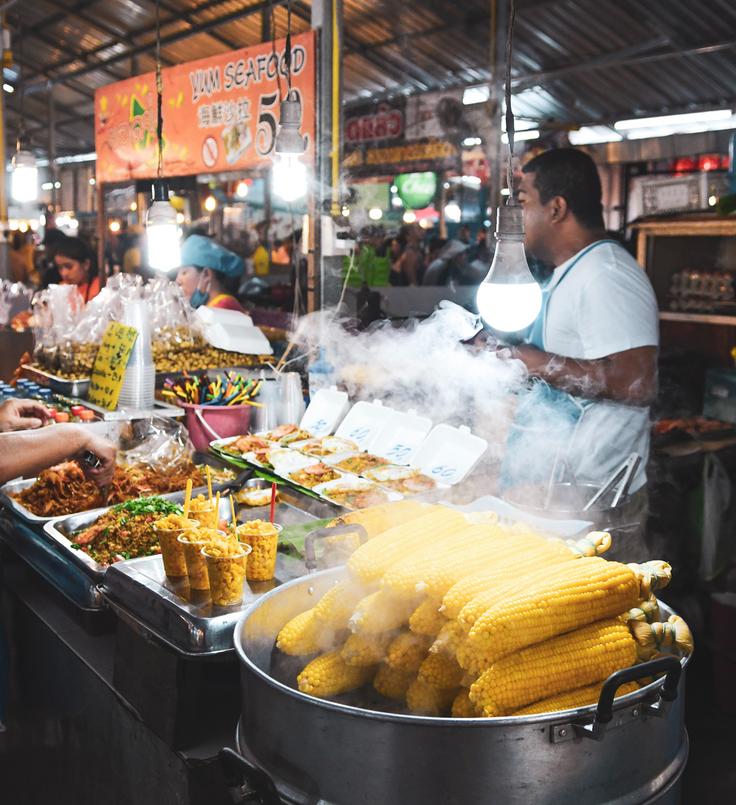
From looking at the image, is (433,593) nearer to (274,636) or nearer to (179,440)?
(274,636)

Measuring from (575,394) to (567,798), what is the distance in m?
2.09

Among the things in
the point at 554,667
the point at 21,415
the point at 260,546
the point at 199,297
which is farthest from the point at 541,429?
the point at 199,297

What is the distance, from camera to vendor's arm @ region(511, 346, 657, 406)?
320 centimetres

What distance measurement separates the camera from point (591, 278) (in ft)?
10.8

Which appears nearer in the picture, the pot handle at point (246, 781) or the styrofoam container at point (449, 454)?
the pot handle at point (246, 781)

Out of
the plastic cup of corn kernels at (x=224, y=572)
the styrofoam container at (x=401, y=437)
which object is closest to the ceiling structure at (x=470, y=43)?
the styrofoam container at (x=401, y=437)

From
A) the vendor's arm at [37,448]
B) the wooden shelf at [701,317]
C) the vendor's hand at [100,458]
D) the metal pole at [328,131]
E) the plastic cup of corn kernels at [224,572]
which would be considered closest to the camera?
→ the plastic cup of corn kernels at [224,572]

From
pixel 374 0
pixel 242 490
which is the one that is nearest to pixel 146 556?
pixel 242 490

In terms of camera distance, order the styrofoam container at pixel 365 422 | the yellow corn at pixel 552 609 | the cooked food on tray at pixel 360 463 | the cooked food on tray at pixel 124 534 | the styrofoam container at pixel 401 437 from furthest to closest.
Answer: the styrofoam container at pixel 365 422, the styrofoam container at pixel 401 437, the cooked food on tray at pixel 360 463, the cooked food on tray at pixel 124 534, the yellow corn at pixel 552 609

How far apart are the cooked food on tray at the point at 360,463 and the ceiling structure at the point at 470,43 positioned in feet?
22.1

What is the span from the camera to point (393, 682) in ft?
5.39

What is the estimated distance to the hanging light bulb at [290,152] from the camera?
3.92 metres

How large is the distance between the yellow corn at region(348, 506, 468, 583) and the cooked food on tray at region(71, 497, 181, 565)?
109 centimetres

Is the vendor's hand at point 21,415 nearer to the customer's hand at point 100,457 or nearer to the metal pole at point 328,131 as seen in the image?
the customer's hand at point 100,457
